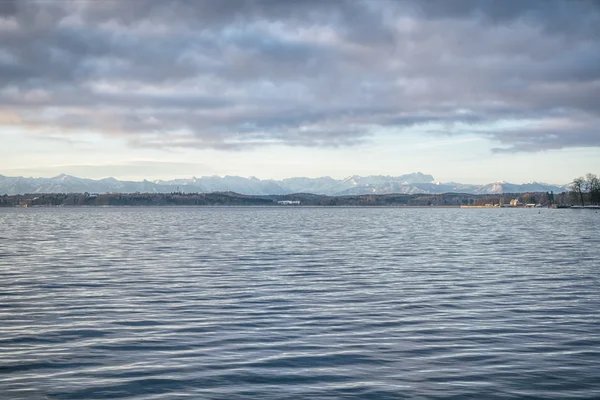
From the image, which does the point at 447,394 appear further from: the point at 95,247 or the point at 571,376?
the point at 95,247

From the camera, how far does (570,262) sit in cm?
5047

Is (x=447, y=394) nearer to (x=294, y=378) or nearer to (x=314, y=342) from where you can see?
(x=294, y=378)

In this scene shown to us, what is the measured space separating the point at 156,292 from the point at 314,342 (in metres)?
14.2

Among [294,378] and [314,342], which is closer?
[294,378]

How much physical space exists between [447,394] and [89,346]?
11.6 m

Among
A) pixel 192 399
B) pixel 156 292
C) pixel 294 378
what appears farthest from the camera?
pixel 156 292

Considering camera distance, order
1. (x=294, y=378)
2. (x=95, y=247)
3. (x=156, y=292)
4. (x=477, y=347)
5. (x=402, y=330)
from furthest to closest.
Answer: (x=95, y=247) < (x=156, y=292) < (x=402, y=330) < (x=477, y=347) < (x=294, y=378)

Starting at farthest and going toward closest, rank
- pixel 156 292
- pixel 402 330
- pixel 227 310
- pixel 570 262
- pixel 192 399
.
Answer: pixel 570 262
pixel 156 292
pixel 227 310
pixel 402 330
pixel 192 399

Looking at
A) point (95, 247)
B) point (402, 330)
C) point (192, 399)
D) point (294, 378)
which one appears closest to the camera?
point (192, 399)

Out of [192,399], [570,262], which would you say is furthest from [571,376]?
[570,262]

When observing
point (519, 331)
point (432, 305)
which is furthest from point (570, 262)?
point (519, 331)

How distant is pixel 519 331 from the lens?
23516 millimetres

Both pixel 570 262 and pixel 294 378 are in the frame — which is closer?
pixel 294 378

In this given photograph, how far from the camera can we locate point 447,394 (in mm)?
15867
